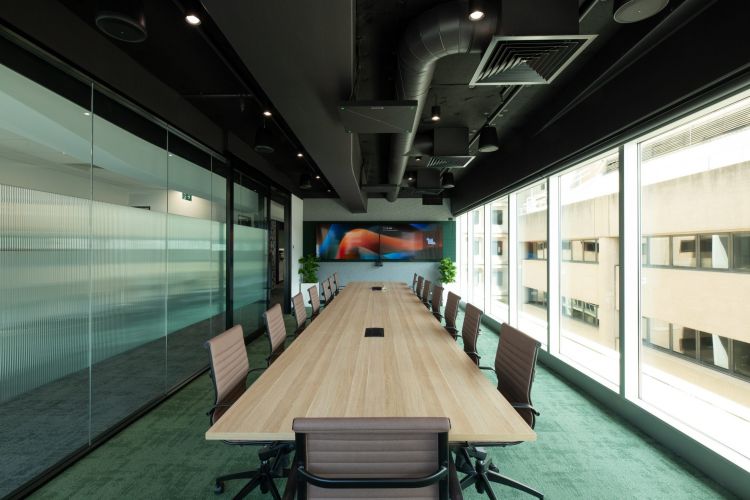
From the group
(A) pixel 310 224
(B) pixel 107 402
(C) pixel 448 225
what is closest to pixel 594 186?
(B) pixel 107 402

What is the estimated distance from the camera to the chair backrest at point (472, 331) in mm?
3070

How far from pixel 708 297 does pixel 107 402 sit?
4.92m

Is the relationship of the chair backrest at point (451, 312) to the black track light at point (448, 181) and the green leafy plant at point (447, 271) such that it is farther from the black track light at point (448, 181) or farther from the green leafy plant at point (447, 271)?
the green leafy plant at point (447, 271)

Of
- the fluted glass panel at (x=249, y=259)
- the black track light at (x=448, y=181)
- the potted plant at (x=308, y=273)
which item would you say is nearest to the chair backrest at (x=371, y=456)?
the fluted glass panel at (x=249, y=259)

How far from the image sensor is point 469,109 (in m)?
4.70

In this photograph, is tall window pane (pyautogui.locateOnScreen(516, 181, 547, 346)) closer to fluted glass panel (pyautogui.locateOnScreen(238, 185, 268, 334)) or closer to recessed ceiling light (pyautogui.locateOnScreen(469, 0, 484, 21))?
recessed ceiling light (pyautogui.locateOnScreen(469, 0, 484, 21))

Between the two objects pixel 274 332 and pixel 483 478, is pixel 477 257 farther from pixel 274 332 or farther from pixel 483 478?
pixel 483 478

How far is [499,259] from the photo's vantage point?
7.55m

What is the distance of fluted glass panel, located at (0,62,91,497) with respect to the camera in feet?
6.77

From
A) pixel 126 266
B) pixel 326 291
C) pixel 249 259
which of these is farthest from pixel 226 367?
pixel 326 291

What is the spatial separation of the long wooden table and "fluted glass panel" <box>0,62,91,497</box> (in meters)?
1.52

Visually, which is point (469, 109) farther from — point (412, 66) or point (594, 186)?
point (412, 66)

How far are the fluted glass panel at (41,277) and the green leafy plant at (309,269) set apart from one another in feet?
22.3

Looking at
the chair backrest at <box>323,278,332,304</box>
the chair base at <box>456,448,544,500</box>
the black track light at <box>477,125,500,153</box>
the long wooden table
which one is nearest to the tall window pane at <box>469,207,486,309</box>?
the chair backrest at <box>323,278,332,304</box>
